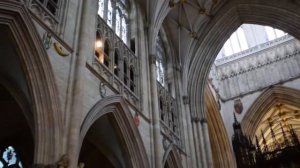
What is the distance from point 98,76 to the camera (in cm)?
1061

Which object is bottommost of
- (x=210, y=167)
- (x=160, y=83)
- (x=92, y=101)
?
(x=210, y=167)

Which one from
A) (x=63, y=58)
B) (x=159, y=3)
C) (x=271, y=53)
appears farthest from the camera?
(x=271, y=53)

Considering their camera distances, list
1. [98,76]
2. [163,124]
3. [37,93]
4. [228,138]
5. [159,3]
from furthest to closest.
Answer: [228,138] → [159,3] → [163,124] → [98,76] → [37,93]

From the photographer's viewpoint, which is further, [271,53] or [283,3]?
[271,53]

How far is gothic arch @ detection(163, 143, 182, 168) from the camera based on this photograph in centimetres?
1401

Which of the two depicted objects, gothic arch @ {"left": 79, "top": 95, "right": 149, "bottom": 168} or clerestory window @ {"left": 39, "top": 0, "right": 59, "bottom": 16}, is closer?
clerestory window @ {"left": 39, "top": 0, "right": 59, "bottom": 16}

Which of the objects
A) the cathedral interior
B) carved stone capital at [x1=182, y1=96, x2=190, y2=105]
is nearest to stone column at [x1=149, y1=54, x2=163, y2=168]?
the cathedral interior

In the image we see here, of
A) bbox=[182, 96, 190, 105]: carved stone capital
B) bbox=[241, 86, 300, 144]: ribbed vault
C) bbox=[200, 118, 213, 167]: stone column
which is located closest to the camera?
bbox=[200, 118, 213, 167]: stone column

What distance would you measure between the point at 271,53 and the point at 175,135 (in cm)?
1420

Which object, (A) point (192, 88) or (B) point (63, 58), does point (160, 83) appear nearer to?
(A) point (192, 88)

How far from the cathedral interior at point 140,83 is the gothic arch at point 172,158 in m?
0.05

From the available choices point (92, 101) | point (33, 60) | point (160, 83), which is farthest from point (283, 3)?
point (33, 60)

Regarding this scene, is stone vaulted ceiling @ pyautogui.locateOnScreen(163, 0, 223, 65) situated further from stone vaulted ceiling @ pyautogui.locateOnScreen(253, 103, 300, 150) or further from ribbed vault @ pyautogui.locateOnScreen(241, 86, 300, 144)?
stone vaulted ceiling @ pyautogui.locateOnScreen(253, 103, 300, 150)

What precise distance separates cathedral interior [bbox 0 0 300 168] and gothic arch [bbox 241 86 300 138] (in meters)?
0.07
